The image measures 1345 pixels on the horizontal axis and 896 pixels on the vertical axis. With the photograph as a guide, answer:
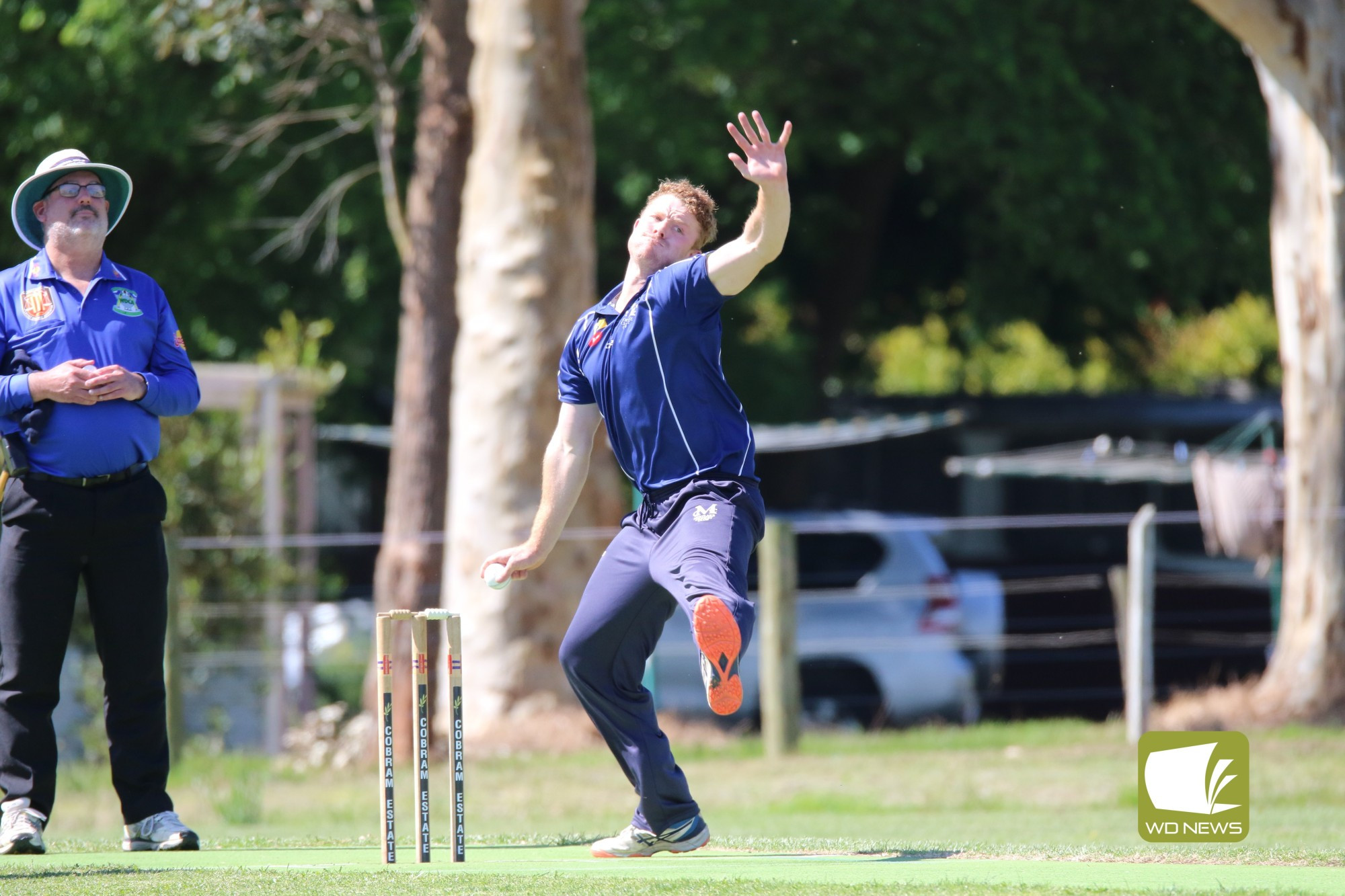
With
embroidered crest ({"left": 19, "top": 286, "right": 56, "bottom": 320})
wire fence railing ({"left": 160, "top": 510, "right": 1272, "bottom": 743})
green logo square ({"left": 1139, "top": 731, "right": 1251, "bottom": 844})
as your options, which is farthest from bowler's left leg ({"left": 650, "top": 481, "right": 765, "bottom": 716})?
wire fence railing ({"left": 160, "top": 510, "right": 1272, "bottom": 743})

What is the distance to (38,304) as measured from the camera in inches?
217

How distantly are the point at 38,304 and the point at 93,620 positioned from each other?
3.45ft

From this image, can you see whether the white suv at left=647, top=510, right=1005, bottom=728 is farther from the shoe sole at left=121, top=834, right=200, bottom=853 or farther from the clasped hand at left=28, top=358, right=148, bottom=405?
the clasped hand at left=28, top=358, right=148, bottom=405

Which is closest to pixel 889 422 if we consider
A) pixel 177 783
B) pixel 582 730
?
pixel 582 730

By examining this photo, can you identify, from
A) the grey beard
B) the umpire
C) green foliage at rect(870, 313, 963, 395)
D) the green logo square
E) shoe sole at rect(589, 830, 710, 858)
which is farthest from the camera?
green foliage at rect(870, 313, 963, 395)

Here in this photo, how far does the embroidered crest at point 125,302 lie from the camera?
557 centimetres

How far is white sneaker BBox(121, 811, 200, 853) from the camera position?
558 centimetres

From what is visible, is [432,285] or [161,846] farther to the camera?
[432,285]

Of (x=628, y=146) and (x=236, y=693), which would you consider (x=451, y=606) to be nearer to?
(x=236, y=693)

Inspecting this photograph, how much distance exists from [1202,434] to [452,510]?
9.20 m

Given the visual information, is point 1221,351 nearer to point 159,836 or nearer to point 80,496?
point 159,836

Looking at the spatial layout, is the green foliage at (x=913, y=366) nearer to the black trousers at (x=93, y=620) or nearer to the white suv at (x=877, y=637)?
the white suv at (x=877, y=637)

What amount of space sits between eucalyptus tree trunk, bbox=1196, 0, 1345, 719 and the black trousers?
8616 mm

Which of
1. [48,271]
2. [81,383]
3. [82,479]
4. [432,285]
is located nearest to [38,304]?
[48,271]
